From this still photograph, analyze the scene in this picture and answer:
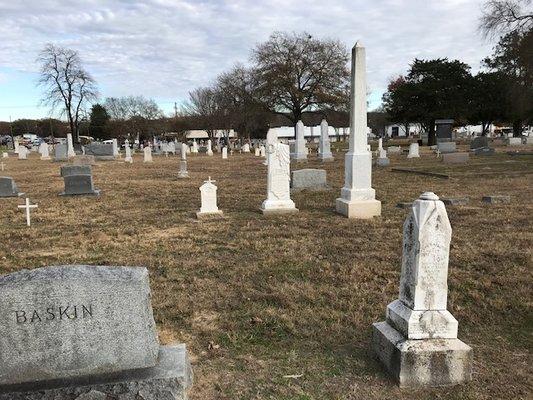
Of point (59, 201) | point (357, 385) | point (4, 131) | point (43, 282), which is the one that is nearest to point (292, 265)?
point (357, 385)

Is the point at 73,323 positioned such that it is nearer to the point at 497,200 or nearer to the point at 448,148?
the point at 497,200

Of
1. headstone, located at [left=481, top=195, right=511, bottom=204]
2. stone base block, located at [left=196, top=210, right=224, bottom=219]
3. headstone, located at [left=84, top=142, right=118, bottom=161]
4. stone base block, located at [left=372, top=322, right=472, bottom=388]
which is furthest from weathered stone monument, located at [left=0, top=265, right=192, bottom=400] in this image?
headstone, located at [left=84, top=142, right=118, bottom=161]

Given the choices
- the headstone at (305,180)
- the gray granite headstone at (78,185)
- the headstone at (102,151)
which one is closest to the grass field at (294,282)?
the gray granite headstone at (78,185)

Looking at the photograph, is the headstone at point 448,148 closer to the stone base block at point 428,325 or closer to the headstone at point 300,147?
the headstone at point 300,147

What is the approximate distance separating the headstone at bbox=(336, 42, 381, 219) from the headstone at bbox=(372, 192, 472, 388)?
5997mm

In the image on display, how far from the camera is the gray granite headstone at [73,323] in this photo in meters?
2.69

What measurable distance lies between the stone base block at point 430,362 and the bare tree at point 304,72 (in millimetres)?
43216

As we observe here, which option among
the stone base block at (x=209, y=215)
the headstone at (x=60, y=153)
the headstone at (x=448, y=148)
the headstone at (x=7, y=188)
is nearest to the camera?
the stone base block at (x=209, y=215)

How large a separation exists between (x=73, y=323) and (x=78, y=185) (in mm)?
11489

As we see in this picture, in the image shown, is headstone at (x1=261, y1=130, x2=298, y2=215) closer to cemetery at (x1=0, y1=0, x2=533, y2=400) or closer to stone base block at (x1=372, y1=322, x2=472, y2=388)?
cemetery at (x1=0, y1=0, x2=533, y2=400)

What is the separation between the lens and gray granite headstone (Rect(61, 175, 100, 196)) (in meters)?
13.2

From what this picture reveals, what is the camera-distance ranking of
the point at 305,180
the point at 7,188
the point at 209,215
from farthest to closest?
the point at 305,180 < the point at 7,188 < the point at 209,215

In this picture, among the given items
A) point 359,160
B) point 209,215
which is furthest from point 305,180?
point 209,215

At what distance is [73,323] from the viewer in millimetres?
2762
